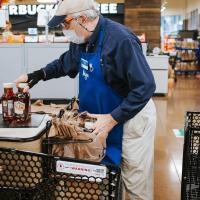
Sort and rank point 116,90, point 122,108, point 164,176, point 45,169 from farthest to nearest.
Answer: point 164,176 < point 116,90 < point 122,108 < point 45,169

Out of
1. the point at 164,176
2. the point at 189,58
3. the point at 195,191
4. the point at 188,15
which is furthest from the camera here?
the point at 188,15

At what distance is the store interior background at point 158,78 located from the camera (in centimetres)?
395

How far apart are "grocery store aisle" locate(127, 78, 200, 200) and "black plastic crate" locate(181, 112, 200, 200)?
111cm

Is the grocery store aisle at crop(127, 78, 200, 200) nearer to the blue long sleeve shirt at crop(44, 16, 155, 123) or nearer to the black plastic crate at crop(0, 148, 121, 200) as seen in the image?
the blue long sleeve shirt at crop(44, 16, 155, 123)

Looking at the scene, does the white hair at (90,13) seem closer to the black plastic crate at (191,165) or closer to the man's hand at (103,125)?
the man's hand at (103,125)

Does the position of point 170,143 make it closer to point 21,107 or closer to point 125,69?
point 125,69

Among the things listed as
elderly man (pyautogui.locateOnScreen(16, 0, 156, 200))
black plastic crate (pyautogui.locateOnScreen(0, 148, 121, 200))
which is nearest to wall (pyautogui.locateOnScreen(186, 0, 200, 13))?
elderly man (pyautogui.locateOnScreen(16, 0, 156, 200))

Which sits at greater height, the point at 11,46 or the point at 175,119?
the point at 11,46

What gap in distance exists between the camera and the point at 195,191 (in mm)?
2062

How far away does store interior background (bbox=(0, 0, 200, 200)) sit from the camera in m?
3.95

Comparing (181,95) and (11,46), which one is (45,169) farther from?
(181,95)

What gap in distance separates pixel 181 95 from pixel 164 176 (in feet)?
18.6

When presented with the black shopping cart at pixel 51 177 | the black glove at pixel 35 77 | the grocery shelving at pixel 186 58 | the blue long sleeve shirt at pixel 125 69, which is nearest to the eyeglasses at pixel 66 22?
the blue long sleeve shirt at pixel 125 69

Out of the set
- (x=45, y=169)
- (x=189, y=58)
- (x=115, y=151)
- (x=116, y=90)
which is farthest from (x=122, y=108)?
(x=189, y=58)
